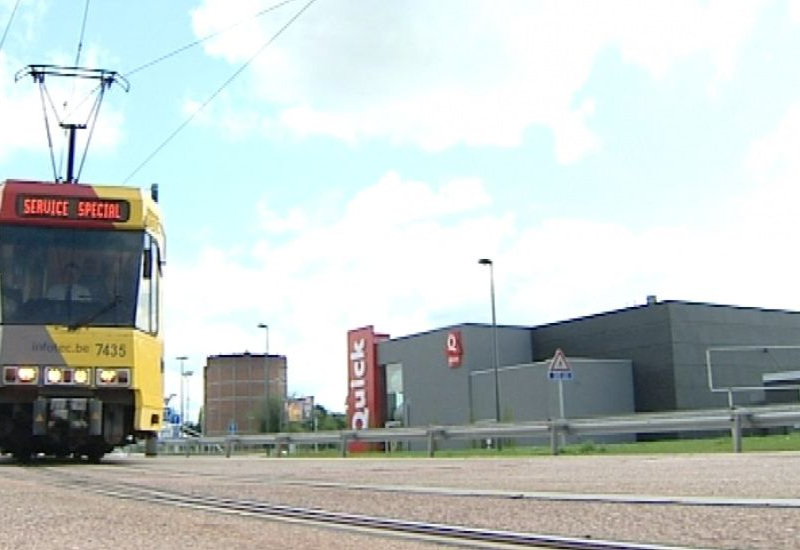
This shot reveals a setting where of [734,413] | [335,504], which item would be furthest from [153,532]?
[734,413]

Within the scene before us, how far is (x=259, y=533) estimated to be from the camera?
5.66 meters

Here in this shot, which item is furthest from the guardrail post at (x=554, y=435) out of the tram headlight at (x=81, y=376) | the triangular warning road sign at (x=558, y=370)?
the tram headlight at (x=81, y=376)

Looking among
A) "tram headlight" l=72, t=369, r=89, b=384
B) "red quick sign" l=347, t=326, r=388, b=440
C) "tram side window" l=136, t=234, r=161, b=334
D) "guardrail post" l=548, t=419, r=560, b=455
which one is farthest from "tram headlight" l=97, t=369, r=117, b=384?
"red quick sign" l=347, t=326, r=388, b=440

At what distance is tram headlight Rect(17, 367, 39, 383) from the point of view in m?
13.8

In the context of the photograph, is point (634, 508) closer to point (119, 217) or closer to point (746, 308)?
point (119, 217)

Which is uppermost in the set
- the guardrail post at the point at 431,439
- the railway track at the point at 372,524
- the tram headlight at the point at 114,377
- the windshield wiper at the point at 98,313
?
the windshield wiper at the point at 98,313

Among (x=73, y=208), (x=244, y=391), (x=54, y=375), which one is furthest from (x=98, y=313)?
(x=244, y=391)

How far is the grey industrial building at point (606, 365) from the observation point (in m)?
54.5

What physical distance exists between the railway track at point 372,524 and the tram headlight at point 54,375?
500 centimetres

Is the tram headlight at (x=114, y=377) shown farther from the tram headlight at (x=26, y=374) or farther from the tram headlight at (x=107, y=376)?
the tram headlight at (x=26, y=374)

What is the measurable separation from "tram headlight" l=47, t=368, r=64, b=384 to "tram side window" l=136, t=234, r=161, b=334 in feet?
4.42

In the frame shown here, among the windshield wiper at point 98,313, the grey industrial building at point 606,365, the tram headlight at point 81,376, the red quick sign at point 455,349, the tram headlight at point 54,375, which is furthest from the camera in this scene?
the red quick sign at point 455,349

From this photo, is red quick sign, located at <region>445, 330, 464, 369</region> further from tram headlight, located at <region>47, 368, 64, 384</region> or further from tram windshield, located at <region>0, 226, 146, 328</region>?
tram headlight, located at <region>47, 368, 64, 384</region>

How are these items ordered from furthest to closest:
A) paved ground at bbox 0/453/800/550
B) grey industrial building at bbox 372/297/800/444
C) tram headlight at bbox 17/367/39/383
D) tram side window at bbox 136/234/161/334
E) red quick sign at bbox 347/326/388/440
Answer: red quick sign at bbox 347/326/388/440 < grey industrial building at bbox 372/297/800/444 < tram side window at bbox 136/234/161/334 < tram headlight at bbox 17/367/39/383 < paved ground at bbox 0/453/800/550
